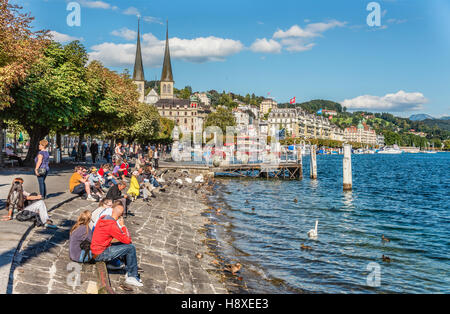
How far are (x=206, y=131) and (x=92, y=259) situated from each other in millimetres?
89774

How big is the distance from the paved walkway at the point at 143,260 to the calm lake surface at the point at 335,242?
143 centimetres

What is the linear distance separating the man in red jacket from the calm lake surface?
371cm

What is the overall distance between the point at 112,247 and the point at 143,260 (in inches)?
96.0

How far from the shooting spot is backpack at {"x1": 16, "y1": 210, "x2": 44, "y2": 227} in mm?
10938

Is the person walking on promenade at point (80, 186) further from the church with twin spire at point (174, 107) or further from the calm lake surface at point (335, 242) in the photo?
the church with twin spire at point (174, 107)

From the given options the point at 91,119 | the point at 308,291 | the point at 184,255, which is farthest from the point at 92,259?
the point at 91,119

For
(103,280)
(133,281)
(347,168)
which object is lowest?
(133,281)

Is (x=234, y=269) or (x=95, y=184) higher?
(x=95, y=184)

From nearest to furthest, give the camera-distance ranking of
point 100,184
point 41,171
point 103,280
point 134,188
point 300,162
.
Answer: point 103,280 → point 41,171 → point 100,184 → point 134,188 → point 300,162

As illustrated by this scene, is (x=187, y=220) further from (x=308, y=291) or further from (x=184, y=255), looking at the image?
(x=308, y=291)

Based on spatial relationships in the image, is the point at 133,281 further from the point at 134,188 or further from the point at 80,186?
the point at 134,188

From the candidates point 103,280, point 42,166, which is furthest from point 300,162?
point 103,280

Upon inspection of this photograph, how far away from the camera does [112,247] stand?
888 cm

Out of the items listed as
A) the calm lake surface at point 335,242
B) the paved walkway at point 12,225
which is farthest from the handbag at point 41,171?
the calm lake surface at point 335,242
